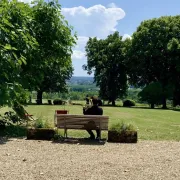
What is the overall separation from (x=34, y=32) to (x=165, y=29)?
3704cm

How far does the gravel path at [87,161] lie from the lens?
6.93m

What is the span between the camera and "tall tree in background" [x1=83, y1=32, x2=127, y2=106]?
56625mm

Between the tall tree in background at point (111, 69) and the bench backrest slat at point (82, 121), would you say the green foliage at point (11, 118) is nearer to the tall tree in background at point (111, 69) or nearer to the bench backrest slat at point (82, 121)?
the bench backrest slat at point (82, 121)

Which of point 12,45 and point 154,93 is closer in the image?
point 12,45

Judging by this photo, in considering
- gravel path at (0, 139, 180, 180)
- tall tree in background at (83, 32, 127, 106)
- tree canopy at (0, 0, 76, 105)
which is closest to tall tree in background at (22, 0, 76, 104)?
tree canopy at (0, 0, 76, 105)

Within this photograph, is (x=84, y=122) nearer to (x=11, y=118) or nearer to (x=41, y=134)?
(x=41, y=134)

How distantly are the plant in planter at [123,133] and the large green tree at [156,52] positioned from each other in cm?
3564

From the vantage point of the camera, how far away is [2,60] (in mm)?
10461

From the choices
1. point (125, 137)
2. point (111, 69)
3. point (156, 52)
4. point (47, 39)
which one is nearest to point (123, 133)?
point (125, 137)

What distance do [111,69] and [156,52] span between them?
11.2m

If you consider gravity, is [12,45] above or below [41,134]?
above

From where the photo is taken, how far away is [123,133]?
1146 centimetres

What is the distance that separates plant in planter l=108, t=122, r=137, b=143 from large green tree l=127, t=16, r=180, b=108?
117ft

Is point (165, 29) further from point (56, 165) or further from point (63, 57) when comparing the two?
point (56, 165)
